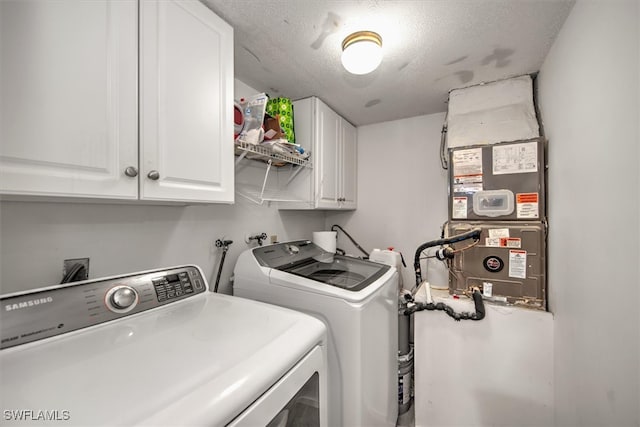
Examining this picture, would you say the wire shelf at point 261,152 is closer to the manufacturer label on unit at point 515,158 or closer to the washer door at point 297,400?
the washer door at point 297,400

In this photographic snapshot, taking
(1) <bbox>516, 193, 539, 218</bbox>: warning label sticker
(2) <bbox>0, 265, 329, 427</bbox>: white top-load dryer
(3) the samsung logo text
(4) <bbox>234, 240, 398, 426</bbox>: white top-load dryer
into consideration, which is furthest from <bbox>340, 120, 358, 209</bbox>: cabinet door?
(3) the samsung logo text

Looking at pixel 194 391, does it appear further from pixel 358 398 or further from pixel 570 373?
pixel 570 373

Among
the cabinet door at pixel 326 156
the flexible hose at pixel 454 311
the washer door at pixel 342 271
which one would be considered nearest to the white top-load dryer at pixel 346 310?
the washer door at pixel 342 271

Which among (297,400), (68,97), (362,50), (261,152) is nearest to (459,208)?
Result: (362,50)

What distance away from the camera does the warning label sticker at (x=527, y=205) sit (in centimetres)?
162

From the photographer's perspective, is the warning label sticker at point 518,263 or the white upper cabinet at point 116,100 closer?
the white upper cabinet at point 116,100

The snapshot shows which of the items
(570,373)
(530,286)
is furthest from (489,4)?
(570,373)

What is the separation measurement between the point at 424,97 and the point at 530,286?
159cm

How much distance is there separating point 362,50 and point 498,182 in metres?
1.24

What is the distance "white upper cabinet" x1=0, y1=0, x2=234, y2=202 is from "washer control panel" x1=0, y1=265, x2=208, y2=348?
14.3 inches

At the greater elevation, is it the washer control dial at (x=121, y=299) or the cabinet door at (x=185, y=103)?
the cabinet door at (x=185, y=103)

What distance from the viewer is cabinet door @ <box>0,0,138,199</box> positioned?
0.66 metres

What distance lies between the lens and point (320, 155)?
2.11 metres

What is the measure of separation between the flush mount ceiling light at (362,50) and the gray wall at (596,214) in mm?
866
